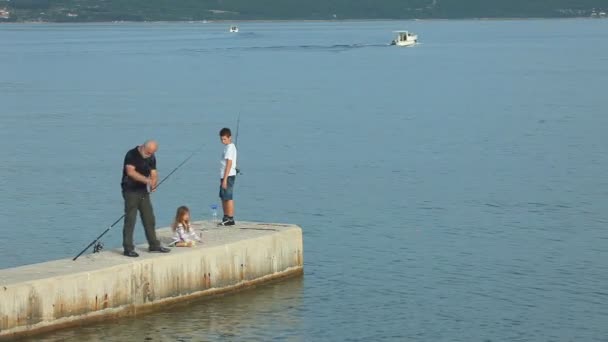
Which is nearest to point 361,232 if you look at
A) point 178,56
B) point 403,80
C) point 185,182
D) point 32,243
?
point 32,243

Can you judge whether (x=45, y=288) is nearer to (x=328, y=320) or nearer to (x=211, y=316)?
(x=211, y=316)

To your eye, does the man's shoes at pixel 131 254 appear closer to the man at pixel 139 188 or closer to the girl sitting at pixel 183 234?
the man at pixel 139 188

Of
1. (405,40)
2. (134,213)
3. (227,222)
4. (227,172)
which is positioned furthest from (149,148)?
(405,40)

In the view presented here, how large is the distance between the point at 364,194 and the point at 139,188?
12.7 meters

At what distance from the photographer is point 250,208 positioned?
28.4 meters

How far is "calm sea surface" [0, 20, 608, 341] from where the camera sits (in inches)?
742

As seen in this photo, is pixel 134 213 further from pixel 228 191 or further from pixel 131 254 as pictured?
pixel 228 191

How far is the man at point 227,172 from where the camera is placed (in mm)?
19922

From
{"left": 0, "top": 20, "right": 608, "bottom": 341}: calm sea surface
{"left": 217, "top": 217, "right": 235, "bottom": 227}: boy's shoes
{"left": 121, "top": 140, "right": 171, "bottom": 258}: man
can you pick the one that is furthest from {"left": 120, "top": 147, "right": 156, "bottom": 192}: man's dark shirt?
{"left": 217, "top": 217, "right": 235, "bottom": 227}: boy's shoes

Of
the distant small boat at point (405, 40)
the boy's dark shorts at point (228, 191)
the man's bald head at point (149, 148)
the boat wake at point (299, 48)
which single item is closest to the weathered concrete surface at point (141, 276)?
the boy's dark shorts at point (228, 191)

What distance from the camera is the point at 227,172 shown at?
20.1 meters

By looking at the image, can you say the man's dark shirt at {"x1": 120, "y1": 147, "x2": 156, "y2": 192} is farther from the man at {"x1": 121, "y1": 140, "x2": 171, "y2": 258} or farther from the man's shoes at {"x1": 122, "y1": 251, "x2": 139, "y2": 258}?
the man's shoes at {"x1": 122, "y1": 251, "x2": 139, "y2": 258}

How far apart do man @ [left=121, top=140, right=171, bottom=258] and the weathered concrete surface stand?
219 millimetres

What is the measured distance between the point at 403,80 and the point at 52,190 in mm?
50811
